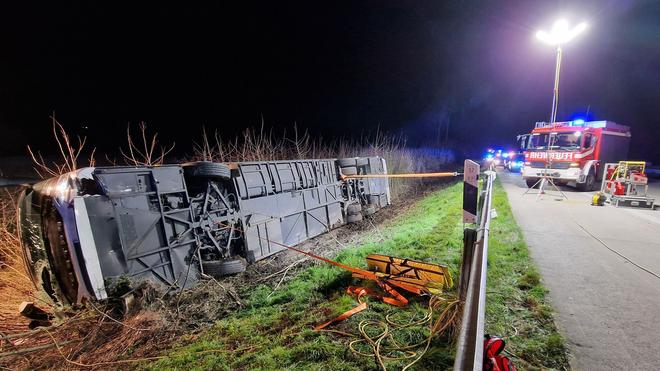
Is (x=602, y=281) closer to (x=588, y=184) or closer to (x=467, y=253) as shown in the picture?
(x=467, y=253)

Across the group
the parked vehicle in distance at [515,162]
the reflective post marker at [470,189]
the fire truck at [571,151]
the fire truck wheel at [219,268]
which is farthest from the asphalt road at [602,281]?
the parked vehicle in distance at [515,162]

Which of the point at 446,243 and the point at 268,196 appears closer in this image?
the point at 446,243

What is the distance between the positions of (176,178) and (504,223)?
719 cm

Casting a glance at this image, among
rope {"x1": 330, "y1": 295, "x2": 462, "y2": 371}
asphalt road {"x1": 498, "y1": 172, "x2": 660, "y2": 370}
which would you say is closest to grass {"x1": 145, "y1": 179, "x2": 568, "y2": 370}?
rope {"x1": 330, "y1": 295, "x2": 462, "y2": 371}

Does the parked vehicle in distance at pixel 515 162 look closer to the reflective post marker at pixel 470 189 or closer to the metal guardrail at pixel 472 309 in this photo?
the reflective post marker at pixel 470 189

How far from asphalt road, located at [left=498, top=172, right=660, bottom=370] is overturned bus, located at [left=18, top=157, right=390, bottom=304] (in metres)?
5.36

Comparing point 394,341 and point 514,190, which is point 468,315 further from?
point 514,190

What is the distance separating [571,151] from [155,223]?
14768 millimetres

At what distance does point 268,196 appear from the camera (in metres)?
7.29

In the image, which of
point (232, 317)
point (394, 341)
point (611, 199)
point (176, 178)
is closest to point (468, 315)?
point (394, 341)

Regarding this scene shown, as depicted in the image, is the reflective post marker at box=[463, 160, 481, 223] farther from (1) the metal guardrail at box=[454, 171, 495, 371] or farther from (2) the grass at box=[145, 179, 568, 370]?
(2) the grass at box=[145, 179, 568, 370]

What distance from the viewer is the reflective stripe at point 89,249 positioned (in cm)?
409

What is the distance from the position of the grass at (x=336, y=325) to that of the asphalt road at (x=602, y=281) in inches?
8.5

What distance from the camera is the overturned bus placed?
421 cm
